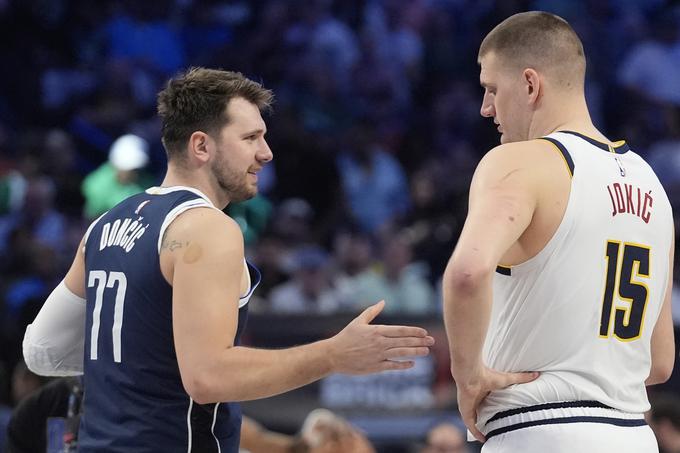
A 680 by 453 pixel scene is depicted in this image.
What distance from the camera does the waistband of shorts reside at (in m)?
3.62

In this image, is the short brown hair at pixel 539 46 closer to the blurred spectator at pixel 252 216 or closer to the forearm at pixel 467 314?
the forearm at pixel 467 314

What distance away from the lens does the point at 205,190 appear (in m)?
3.97

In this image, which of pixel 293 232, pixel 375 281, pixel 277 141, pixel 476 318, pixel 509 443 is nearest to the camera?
pixel 476 318

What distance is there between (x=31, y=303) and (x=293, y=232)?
10.7 feet

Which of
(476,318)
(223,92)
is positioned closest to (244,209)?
(223,92)

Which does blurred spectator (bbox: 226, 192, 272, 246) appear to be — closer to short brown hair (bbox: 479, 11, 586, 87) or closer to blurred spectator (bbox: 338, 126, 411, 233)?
blurred spectator (bbox: 338, 126, 411, 233)

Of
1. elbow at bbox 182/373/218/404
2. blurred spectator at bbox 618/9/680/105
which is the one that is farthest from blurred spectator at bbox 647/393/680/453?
blurred spectator at bbox 618/9/680/105

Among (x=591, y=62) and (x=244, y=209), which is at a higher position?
(x=591, y=62)

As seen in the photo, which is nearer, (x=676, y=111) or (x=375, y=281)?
(x=375, y=281)

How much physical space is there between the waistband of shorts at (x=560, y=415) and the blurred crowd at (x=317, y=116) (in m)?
6.29

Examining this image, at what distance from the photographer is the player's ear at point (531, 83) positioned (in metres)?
3.83

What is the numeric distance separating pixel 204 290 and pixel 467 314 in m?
0.80

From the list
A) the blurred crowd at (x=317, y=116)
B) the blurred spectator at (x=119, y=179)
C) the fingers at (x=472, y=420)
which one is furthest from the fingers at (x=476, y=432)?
the blurred spectator at (x=119, y=179)

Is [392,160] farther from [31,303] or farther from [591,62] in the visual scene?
[31,303]
